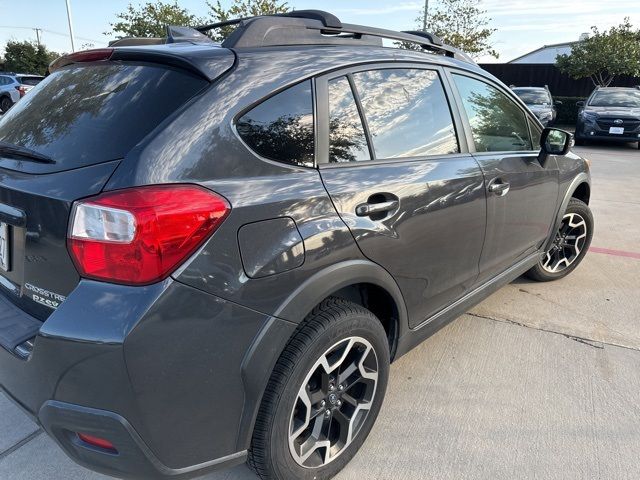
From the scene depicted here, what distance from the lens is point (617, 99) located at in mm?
13570

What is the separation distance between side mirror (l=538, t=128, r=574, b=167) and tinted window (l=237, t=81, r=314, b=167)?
2.03m

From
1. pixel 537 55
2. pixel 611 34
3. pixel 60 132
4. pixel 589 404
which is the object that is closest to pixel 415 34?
pixel 60 132

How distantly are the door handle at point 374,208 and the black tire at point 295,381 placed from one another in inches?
14.0

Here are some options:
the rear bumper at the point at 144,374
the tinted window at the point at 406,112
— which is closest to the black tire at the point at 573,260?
the tinted window at the point at 406,112

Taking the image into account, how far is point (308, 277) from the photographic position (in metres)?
1.75

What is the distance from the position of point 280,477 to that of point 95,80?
64.9 inches

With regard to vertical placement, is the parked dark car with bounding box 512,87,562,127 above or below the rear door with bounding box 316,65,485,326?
below

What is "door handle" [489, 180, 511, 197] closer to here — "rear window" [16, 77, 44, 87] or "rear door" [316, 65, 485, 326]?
"rear door" [316, 65, 485, 326]

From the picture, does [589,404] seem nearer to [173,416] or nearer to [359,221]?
[359,221]

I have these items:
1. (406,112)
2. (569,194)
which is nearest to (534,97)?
(569,194)

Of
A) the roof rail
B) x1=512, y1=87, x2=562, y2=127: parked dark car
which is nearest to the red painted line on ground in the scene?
the roof rail

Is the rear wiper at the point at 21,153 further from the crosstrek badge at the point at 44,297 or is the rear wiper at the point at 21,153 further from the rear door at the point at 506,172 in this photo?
the rear door at the point at 506,172

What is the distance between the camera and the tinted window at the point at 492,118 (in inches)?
112

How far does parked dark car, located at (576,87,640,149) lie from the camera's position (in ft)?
41.0
